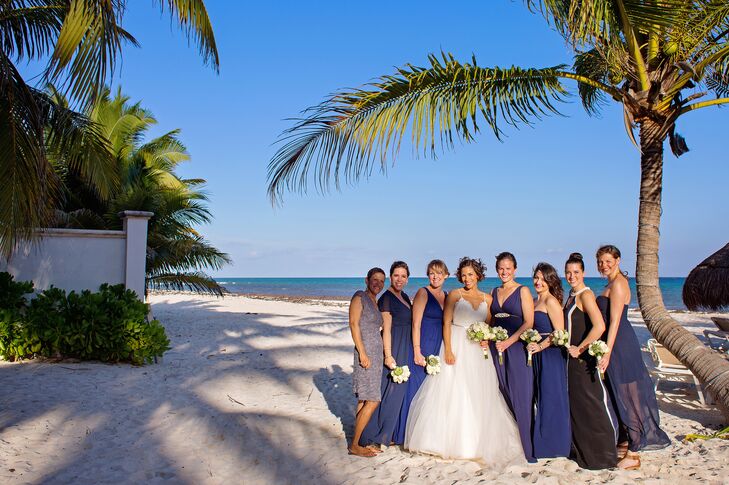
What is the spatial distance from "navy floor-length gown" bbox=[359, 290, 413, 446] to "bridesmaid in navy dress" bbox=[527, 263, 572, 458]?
4.04 feet

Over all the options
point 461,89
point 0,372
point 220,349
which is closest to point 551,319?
point 461,89

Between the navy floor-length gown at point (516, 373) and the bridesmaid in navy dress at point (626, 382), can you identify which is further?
the navy floor-length gown at point (516, 373)

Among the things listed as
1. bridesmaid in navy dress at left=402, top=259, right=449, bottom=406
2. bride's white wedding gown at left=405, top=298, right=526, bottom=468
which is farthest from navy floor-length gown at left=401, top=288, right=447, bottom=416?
bride's white wedding gown at left=405, top=298, right=526, bottom=468

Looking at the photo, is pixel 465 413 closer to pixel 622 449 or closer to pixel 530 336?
pixel 530 336

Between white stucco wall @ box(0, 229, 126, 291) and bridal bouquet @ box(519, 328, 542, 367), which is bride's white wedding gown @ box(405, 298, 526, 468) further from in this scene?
white stucco wall @ box(0, 229, 126, 291)

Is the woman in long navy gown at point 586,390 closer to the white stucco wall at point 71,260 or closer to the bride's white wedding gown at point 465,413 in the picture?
the bride's white wedding gown at point 465,413

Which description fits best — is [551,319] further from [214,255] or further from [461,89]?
[214,255]

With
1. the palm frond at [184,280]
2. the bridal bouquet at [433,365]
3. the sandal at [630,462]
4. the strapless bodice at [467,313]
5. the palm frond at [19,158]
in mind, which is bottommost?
the sandal at [630,462]

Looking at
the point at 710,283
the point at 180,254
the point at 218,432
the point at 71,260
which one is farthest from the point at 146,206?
the point at 710,283

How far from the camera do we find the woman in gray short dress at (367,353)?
217 inches

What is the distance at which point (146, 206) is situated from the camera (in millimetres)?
12961

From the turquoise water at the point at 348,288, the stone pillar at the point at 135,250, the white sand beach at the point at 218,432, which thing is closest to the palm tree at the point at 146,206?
the stone pillar at the point at 135,250

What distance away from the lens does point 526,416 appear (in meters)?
5.29

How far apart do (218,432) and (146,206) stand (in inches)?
319
